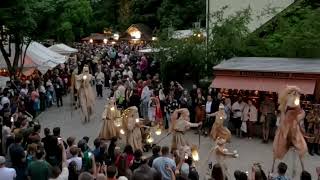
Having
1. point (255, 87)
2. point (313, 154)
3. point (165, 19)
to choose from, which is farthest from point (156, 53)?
point (165, 19)

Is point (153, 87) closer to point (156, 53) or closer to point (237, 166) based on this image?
point (156, 53)

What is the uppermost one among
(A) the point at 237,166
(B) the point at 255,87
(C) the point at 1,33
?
(C) the point at 1,33

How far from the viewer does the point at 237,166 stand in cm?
1583

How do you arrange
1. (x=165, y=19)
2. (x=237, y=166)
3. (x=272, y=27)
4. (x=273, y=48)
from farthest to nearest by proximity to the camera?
(x=165, y=19)
(x=272, y=27)
(x=273, y=48)
(x=237, y=166)

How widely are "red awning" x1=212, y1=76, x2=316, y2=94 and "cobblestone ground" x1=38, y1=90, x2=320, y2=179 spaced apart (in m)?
1.82

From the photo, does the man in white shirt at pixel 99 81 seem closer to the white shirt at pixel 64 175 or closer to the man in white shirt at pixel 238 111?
the man in white shirt at pixel 238 111

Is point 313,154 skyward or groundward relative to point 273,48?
groundward

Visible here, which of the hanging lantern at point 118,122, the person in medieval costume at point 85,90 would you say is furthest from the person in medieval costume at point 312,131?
the person in medieval costume at point 85,90

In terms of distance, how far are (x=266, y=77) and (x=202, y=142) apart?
124 inches

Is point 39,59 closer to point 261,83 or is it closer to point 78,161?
point 261,83

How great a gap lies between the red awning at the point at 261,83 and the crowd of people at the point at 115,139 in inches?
17.6

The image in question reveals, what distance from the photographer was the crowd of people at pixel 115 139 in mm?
10141

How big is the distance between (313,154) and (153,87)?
8132mm

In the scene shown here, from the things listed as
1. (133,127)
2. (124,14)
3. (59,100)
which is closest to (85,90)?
(59,100)
